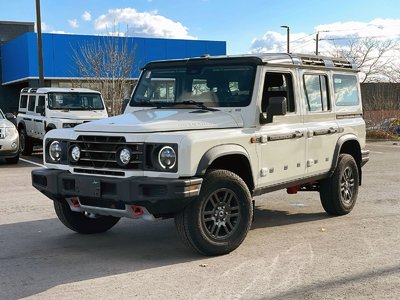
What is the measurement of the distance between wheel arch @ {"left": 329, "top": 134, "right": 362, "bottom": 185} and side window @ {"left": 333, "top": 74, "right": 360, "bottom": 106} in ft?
1.69

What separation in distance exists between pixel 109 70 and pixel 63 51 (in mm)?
5989

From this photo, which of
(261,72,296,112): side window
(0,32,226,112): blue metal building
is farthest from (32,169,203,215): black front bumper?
(0,32,226,112): blue metal building

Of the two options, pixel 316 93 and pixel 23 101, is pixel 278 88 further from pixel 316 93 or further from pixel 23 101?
pixel 23 101

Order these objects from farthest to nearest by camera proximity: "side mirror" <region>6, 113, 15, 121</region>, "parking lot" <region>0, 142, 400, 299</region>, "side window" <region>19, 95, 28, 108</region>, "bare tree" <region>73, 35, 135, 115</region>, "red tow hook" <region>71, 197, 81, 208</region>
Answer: "bare tree" <region>73, 35, 135, 115</region> < "side window" <region>19, 95, 28, 108</region> < "side mirror" <region>6, 113, 15, 121</region> < "red tow hook" <region>71, 197, 81, 208</region> < "parking lot" <region>0, 142, 400, 299</region>

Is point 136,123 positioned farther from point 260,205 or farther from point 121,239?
point 260,205

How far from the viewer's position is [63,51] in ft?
92.4

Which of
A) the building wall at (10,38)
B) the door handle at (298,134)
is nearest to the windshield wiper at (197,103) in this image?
the door handle at (298,134)

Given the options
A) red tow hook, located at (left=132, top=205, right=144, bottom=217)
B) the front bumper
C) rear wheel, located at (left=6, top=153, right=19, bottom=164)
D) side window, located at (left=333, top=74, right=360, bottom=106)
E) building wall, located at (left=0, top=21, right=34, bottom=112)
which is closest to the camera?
red tow hook, located at (left=132, top=205, right=144, bottom=217)

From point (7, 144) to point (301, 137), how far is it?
30.5 feet

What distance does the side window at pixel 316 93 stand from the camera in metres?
6.67

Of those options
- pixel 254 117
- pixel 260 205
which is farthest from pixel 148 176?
pixel 260 205

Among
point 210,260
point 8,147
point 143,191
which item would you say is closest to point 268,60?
point 143,191

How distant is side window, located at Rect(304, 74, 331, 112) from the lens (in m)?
6.67

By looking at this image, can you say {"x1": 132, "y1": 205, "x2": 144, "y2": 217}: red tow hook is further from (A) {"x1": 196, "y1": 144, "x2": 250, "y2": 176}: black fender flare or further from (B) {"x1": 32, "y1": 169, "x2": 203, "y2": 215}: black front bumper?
(A) {"x1": 196, "y1": 144, "x2": 250, "y2": 176}: black fender flare
